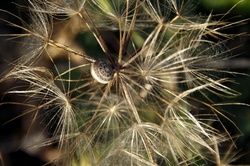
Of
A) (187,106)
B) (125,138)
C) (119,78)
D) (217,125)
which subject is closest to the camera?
(119,78)

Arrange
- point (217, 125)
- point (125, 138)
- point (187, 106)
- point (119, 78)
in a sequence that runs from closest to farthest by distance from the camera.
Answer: point (119, 78) → point (125, 138) → point (187, 106) → point (217, 125)

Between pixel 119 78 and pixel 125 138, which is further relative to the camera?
pixel 125 138

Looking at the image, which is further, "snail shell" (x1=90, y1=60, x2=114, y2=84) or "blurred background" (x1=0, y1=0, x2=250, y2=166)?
"blurred background" (x1=0, y1=0, x2=250, y2=166)

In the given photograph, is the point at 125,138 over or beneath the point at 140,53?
beneath

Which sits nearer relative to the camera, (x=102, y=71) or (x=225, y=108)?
(x=102, y=71)

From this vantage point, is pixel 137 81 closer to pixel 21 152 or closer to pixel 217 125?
pixel 217 125

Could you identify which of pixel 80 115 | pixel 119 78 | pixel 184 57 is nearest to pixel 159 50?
pixel 184 57

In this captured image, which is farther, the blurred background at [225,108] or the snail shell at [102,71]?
the blurred background at [225,108]

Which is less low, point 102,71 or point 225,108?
point 102,71
